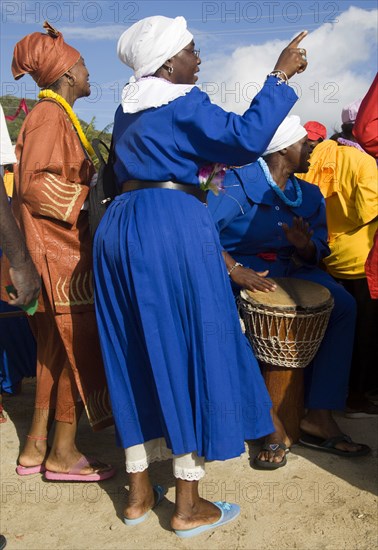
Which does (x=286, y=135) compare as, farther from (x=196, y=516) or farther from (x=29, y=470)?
(x=29, y=470)

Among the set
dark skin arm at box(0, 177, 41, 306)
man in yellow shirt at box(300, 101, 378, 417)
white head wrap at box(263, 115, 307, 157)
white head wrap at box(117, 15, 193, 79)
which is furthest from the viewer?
man in yellow shirt at box(300, 101, 378, 417)

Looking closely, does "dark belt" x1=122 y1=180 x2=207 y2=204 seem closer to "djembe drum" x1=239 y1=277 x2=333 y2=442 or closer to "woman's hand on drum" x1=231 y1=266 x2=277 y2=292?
"woman's hand on drum" x1=231 y1=266 x2=277 y2=292

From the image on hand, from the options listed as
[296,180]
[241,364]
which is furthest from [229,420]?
[296,180]

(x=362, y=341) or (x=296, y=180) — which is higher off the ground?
(x=296, y=180)

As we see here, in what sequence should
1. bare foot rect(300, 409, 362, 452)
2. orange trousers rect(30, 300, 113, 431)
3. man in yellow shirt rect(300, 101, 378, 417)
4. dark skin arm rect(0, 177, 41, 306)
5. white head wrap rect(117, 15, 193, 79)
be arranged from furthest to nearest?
man in yellow shirt rect(300, 101, 378, 417) < bare foot rect(300, 409, 362, 452) < orange trousers rect(30, 300, 113, 431) < white head wrap rect(117, 15, 193, 79) < dark skin arm rect(0, 177, 41, 306)

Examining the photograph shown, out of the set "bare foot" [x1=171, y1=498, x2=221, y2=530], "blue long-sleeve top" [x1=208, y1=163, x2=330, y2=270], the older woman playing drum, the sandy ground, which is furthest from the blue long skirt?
"blue long-sleeve top" [x1=208, y1=163, x2=330, y2=270]

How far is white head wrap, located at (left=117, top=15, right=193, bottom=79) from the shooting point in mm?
3209

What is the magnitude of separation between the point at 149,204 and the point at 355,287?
Answer: 8.28 feet

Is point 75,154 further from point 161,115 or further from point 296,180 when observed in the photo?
point 296,180

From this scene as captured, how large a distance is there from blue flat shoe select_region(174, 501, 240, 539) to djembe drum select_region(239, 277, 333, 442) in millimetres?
948

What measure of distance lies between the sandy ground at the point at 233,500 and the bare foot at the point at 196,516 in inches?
2.5

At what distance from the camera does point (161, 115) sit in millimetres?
3133

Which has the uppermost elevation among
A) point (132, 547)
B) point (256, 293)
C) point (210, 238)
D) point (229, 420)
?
point (210, 238)

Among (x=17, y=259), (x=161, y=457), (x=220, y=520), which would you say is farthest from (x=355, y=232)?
(x=17, y=259)
